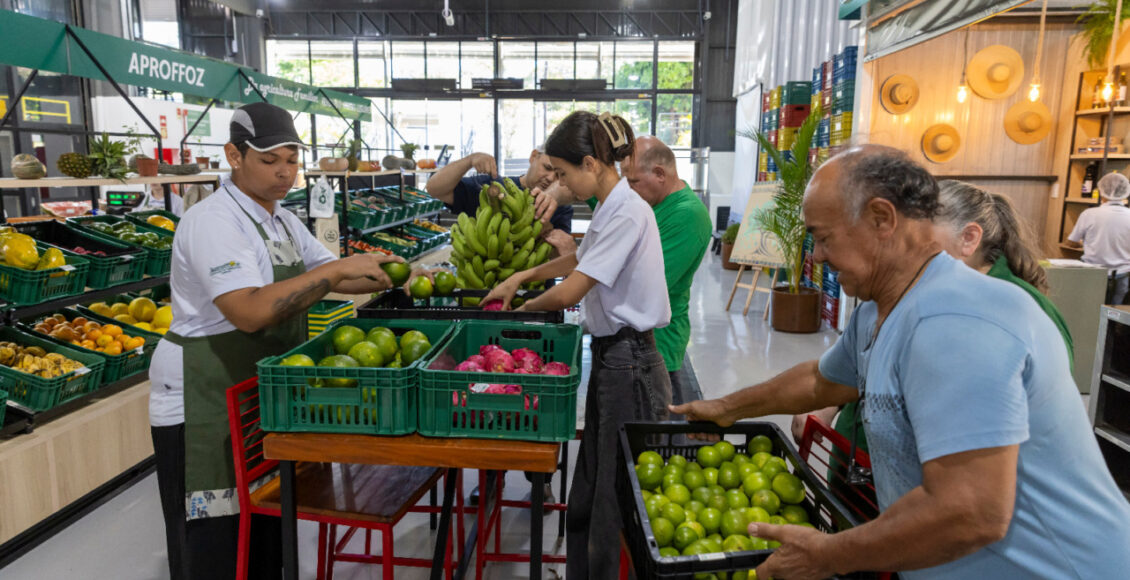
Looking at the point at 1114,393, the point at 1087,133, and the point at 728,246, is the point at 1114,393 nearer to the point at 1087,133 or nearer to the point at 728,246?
the point at 1087,133

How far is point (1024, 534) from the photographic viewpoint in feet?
4.07

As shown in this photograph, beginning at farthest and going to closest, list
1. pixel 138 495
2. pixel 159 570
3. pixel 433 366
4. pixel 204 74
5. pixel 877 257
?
1. pixel 204 74
2. pixel 138 495
3. pixel 159 570
4. pixel 433 366
5. pixel 877 257

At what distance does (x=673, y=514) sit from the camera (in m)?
1.51

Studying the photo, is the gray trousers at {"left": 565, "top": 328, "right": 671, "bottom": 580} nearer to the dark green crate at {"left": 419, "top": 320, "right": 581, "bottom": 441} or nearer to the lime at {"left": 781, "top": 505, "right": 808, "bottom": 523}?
the dark green crate at {"left": 419, "top": 320, "right": 581, "bottom": 441}

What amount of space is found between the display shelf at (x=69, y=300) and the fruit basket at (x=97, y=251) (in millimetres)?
40

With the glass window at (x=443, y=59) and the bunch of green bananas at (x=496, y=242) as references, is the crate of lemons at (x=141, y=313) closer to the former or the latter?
the bunch of green bananas at (x=496, y=242)

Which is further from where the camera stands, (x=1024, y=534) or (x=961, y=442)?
(x=1024, y=534)

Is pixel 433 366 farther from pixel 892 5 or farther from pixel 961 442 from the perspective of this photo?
pixel 892 5

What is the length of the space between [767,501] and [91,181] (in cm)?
427

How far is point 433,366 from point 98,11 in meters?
14.0

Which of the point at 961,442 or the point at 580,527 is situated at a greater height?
the point at 961,442

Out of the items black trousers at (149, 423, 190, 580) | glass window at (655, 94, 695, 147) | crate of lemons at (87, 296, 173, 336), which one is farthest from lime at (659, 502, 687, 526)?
glass window at (655, 94, 695, 147)

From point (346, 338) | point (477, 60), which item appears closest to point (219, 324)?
point (346, 338)

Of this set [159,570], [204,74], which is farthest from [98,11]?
[159,570]
